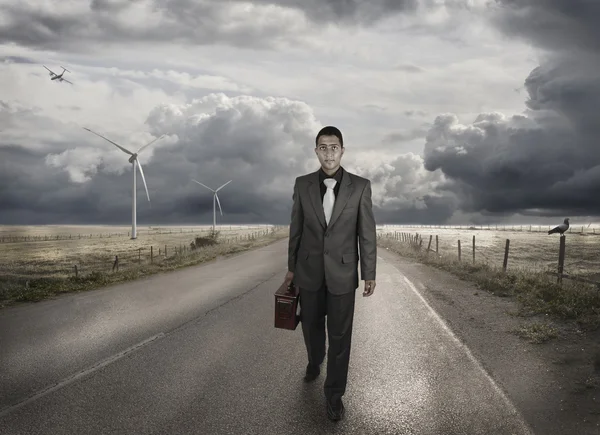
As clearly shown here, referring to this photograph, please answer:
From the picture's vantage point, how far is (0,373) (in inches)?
226

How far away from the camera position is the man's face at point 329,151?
4430 millimetres

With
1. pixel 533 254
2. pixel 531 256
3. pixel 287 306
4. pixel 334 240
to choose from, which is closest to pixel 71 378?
pixel 287 306

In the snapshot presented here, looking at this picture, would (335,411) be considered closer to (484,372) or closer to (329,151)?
(329,151)

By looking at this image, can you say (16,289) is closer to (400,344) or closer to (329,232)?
(400,344)

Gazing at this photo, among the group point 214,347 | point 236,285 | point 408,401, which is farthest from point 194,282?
point 408,401

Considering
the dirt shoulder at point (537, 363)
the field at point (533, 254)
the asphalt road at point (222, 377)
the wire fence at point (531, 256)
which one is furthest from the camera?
the field at point (533, 254)

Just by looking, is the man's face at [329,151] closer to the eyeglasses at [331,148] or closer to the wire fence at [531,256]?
the eyeglasses at [331,148]

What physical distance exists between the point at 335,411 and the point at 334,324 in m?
0.75

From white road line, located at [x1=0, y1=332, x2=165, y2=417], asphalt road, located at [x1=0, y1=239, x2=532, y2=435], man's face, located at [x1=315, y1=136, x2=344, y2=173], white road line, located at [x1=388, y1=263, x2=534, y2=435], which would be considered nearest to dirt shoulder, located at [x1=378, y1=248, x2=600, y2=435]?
white road line, located at [x1=388, y1=263, x2=534, y2=435]

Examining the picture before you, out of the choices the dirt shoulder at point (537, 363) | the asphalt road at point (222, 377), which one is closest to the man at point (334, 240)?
the asphalt road at point (222, 377)

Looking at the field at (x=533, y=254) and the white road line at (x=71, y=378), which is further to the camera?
the field at (x=533, y=254)

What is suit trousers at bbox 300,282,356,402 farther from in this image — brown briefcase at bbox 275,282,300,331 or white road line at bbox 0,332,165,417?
white road line at bbox 0,332,165,417

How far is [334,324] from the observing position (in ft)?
14.9

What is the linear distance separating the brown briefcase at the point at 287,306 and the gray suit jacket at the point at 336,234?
0.24 meters
